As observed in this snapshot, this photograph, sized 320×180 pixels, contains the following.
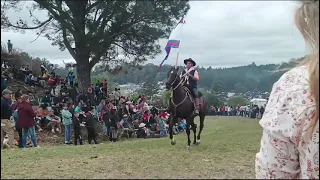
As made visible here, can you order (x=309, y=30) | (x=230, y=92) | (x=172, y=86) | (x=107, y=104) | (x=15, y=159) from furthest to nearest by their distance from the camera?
(x=230, y=92) → (x=107, y=104) → (x=172, y=86) → (x=15, y=159) → (x=309, y=30)

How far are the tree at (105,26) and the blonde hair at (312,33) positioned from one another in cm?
2291

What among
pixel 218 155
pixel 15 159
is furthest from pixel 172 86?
pixel 15 159

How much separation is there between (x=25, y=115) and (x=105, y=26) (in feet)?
39.7

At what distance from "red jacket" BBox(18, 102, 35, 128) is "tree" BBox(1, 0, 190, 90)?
9951 mm

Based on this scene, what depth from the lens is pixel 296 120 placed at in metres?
1.30

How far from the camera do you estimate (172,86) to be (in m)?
13.3

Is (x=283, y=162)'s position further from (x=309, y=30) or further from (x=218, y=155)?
(x=218, y=155)

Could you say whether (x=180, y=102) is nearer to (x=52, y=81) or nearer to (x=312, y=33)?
(x=312, y=33)

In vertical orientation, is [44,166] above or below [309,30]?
below

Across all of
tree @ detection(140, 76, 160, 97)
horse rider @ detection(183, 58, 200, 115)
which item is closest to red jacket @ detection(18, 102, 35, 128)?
horse rider @ detection(183, 58, 200, 115)

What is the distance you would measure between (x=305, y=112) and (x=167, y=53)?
1227cm

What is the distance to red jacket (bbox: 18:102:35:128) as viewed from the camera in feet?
46.9

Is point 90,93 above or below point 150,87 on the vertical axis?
below

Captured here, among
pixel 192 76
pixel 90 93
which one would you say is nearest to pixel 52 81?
pixel 90 93
